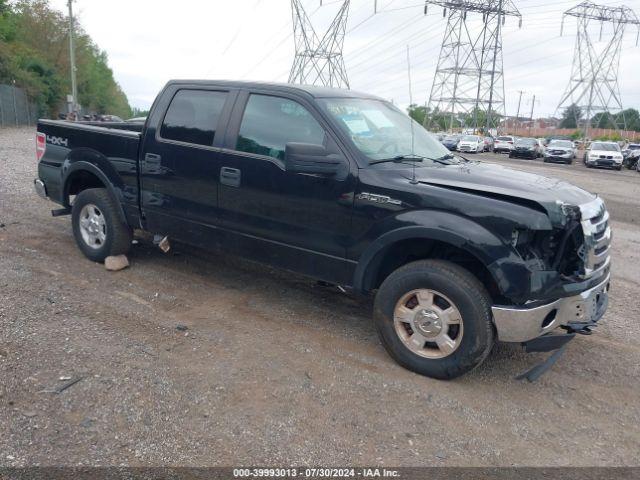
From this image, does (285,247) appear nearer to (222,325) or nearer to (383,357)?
(222,325)

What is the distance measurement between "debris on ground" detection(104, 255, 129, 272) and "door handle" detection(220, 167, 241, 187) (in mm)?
1770

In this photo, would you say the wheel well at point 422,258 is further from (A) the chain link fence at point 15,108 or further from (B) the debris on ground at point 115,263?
(A) the chain link fence at point 15,108

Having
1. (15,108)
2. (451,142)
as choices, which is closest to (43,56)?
(15,108)

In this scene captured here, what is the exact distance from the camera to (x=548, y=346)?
3787 millimetres

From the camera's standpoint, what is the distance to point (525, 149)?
3791cm

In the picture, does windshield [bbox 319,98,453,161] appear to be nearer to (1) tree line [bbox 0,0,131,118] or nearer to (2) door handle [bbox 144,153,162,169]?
(2) door handle [bbox 144,153,162,169]

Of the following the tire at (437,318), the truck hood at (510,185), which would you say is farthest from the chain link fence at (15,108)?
the tire at (437,318)

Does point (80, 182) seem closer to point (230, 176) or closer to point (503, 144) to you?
point (230, 176)

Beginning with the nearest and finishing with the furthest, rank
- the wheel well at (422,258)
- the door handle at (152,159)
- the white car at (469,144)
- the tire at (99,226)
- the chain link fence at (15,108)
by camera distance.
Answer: the wheel well at (422,258), the door handle at (152,159), the tire at (99,226), the chain link fence at (15,108), the white car at (469,144)

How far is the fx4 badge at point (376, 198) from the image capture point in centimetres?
395

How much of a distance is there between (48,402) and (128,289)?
203 cm

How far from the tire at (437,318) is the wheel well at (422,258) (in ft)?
0.51

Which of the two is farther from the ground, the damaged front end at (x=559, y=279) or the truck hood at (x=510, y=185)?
the truck hood at (x=510, y=185)

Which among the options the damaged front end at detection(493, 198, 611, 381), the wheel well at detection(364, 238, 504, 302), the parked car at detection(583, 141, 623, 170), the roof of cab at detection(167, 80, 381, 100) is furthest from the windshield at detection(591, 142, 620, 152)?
the wheel well at detection(364, 238, 504, 302)
